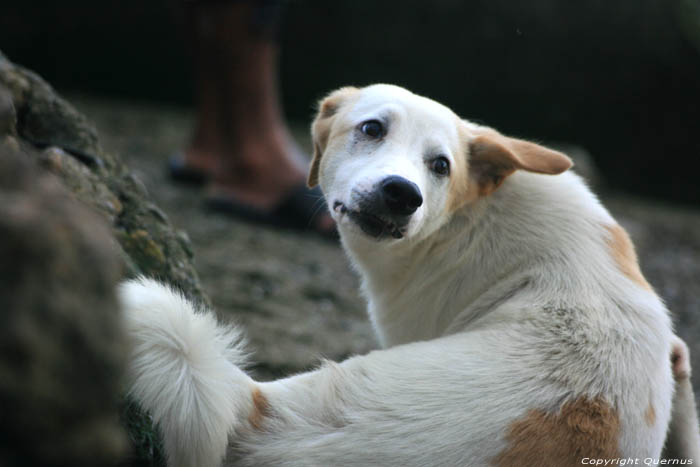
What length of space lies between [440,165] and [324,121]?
55 centimetres

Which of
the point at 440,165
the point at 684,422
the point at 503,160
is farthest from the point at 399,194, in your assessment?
the point at 684,422

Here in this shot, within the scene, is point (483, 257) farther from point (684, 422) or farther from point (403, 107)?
point (684, 422)

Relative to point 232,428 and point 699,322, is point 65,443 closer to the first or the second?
point 232,428

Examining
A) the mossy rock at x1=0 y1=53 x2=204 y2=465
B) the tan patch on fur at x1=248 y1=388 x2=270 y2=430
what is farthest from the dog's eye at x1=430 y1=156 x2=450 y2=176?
the tan patch on fur at x1=248 y1=388 x2=270 y2=430

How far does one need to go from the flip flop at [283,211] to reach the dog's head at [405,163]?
2524 millimetres

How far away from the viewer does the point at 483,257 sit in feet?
8.18

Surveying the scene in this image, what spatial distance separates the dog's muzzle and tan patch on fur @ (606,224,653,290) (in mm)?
660

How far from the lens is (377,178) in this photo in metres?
2.28

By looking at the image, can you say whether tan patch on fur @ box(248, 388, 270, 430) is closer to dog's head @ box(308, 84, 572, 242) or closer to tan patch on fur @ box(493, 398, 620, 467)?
tan patch on fur @ box(493, 398, 620, 467)

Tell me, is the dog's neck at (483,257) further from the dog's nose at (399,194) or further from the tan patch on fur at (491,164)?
the dog's nose at (399,194)

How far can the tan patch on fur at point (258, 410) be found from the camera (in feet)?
6.01

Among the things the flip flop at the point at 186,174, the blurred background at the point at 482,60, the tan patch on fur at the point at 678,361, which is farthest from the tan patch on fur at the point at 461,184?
the blurred background at the point at 482,60

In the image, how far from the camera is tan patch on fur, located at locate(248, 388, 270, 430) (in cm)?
183

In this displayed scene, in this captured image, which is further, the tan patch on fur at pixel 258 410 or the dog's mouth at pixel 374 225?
the dog's mouth at pixel 374 225
